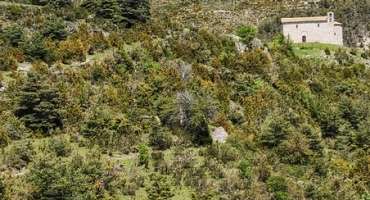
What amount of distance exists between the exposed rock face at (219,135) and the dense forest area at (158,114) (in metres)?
0.12

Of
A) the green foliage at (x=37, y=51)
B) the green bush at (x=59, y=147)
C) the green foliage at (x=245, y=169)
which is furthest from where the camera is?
the green foliage at (x=37, y=51)

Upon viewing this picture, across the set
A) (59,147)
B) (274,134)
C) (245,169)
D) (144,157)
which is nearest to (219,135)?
(274,134)

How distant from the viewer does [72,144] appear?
3347 cm

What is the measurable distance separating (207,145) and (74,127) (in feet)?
23.6

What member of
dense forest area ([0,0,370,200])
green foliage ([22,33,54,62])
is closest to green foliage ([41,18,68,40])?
dense forest area ([0,0,370,200])

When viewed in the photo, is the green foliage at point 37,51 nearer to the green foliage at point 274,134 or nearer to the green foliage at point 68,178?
the green foliage at point 68,178

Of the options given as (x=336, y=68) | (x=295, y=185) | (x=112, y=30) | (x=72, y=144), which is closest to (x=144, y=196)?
(x=72, y=144)

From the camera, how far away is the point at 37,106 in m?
33.9

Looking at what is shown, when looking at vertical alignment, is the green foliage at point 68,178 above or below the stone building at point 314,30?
above

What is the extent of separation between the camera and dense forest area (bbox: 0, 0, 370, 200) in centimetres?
3123

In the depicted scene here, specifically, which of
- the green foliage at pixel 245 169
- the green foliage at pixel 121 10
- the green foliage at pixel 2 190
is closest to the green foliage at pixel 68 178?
the green foliage at pixel 2 190

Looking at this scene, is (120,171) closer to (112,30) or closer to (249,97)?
(249,97)

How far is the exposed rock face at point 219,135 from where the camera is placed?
38156mm

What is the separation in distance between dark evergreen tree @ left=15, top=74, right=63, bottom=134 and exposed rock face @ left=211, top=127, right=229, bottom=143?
903cm
